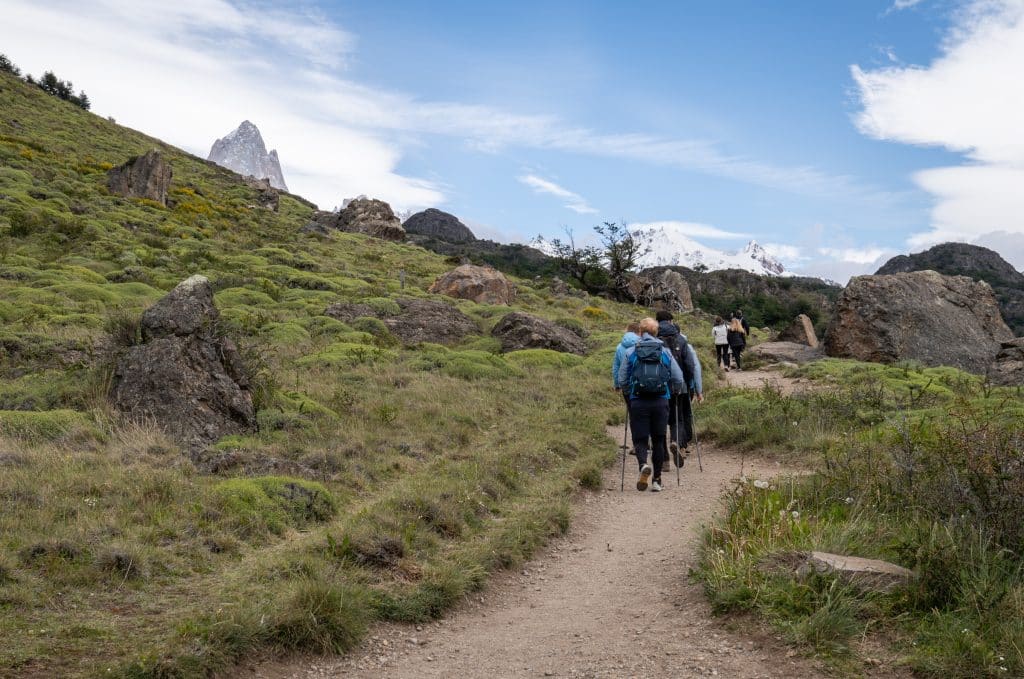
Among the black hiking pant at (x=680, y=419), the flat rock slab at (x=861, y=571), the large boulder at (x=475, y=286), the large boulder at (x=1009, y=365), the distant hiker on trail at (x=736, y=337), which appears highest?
the large boulder at (x=475, y=286)

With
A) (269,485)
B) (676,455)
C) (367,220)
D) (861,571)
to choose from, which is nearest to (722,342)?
(676,455)

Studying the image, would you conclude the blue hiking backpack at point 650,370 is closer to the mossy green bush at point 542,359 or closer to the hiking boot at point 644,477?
the hiking boot at point 644,477

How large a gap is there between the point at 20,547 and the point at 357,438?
4.82 m

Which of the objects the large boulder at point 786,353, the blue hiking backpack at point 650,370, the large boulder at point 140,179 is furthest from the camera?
the large boulder at point 140,179

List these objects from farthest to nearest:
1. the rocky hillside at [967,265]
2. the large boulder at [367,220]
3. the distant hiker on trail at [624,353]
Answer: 1. the rocky hillside at [967,265]
2. the large boulder at [367,220]
3. the distant hiker on trail at [624,353]

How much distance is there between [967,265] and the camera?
77.9m

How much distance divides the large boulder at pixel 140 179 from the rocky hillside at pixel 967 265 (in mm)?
66962

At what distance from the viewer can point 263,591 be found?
5.34 metres

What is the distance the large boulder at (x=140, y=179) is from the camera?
36.6 m

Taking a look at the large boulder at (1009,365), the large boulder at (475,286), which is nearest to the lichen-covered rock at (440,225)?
the large boulder at (475,286)

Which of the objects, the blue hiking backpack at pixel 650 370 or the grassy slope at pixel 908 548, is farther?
the blue hiking backpack at pixel 650 370

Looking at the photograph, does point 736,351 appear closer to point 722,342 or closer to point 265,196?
point 722,342

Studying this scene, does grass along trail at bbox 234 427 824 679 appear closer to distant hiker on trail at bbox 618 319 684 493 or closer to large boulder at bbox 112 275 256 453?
distant hiker on trail at bbox 618 319 684 493

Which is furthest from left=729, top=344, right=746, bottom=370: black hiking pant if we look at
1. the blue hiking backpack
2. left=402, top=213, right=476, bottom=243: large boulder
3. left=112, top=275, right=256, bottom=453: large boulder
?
left=402, top=213, right=476, bottom=243: large boulder
